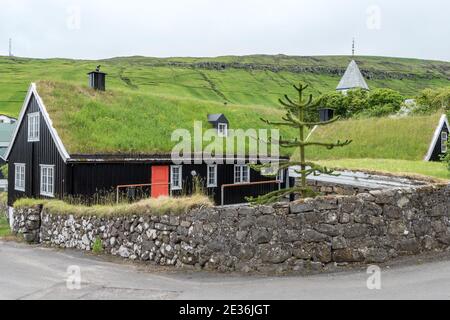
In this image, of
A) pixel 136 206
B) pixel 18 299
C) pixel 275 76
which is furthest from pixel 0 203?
pixel 275 76

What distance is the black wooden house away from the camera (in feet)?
77.2

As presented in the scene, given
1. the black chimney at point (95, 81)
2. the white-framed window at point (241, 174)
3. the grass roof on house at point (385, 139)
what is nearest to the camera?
the grass roof on house at point (385, 139)

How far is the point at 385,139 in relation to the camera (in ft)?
90.2

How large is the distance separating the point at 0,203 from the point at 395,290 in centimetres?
3345

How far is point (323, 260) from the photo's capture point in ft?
35.1

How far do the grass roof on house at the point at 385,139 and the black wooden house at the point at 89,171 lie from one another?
4.37 metres

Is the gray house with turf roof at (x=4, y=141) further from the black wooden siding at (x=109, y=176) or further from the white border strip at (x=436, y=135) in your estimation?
the white border strip at (x=436, y=135)

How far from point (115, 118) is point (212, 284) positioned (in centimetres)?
1882

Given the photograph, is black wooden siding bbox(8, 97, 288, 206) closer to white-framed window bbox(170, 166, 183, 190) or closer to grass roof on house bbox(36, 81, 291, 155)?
white-framed window bbox(170, 166, 183, 190)

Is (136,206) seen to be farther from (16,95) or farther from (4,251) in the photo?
(16,95)

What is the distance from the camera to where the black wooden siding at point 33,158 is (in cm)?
2420

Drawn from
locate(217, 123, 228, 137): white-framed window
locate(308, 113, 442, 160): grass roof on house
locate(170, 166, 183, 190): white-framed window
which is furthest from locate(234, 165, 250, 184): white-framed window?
locate(308, 113, 442, 160): grass roof on house

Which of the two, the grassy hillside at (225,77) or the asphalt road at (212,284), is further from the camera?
the grassy hillside at (225,77)

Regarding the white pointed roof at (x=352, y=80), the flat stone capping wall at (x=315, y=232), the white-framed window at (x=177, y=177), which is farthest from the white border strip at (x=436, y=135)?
the white pointed roof at (x=352, y=80)
